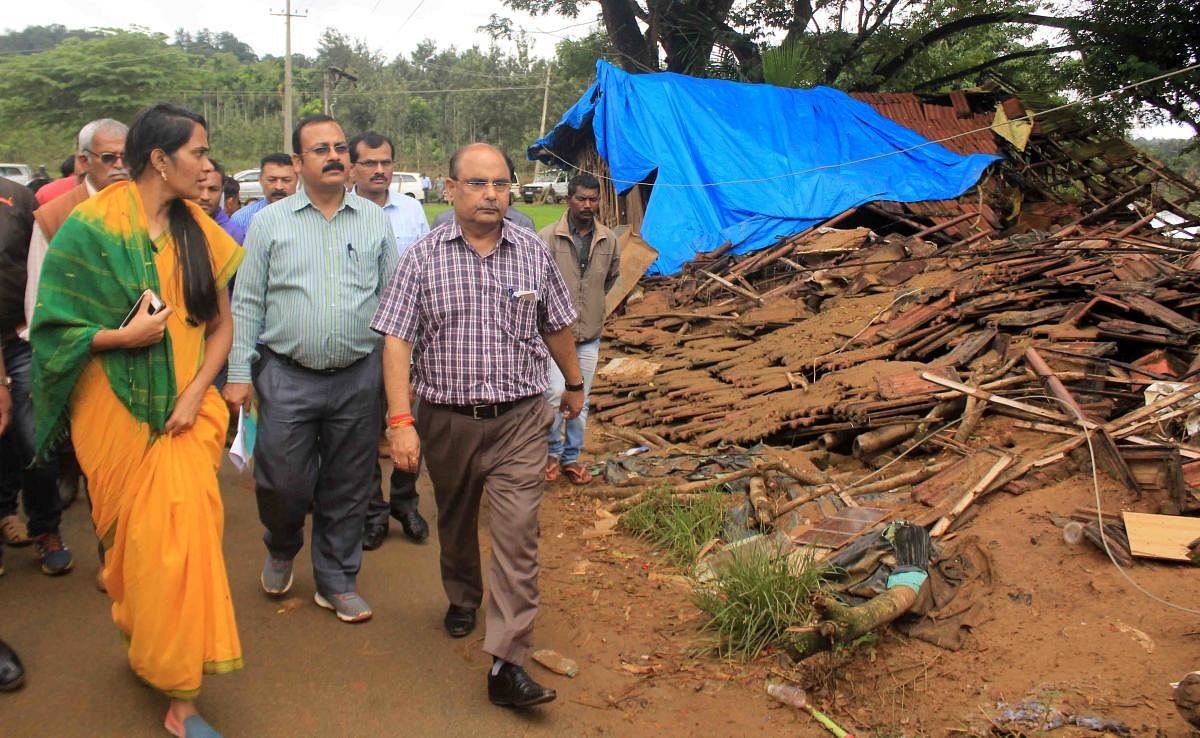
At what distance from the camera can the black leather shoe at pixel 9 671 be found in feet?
12.1

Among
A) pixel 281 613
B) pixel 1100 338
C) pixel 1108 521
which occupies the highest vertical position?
pixel 1100 338

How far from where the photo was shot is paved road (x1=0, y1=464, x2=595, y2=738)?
359cm

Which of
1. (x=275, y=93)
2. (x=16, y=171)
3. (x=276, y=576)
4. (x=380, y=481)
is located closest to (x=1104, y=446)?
(x=380, y=481)

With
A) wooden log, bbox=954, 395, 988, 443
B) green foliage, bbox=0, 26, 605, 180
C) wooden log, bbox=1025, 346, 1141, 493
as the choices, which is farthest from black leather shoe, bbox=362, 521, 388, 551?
green foliage, bbox=0, 26, 605, 180

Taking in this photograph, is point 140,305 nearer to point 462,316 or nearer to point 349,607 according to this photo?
point 462,316

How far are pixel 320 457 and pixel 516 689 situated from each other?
1.58m

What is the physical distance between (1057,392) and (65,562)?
18.2ft

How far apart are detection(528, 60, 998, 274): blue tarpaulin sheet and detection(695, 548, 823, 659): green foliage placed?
907 cm

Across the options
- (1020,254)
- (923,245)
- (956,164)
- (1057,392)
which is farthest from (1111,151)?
(1057,392)

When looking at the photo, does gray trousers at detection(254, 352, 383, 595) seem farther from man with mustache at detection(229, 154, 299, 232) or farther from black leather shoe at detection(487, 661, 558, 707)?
man with mustache at detection(229, 154, 299, 232)

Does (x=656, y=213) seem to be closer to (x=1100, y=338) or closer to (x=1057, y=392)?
(x=1100, y=338)

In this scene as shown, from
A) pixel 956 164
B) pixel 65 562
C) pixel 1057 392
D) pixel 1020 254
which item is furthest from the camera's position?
pixel 956 164

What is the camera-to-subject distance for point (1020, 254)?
31.4 ft

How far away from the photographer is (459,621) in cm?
445
